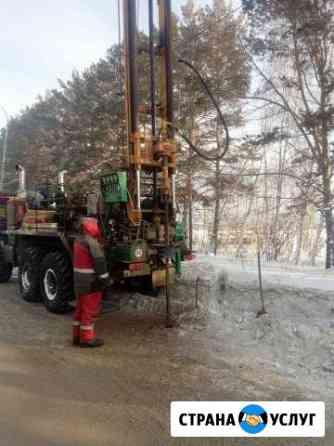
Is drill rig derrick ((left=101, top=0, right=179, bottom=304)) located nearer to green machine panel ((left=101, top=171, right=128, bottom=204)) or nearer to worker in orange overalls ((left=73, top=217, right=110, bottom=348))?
green machine panel ((left=101, top=171, right=128, bottom=204))

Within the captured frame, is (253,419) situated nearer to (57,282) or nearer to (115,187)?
(115,187)

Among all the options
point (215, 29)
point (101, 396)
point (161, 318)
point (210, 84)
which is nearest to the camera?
point (101, 396)

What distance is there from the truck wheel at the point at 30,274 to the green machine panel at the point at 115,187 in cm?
214

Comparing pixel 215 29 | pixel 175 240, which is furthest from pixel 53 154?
pixel 175 240

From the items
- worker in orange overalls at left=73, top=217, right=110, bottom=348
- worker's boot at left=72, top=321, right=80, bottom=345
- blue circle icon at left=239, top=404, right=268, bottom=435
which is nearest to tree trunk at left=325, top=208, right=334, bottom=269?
worker in orange overalls at left=73, top=217, right=110, bottom=348

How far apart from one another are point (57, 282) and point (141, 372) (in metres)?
3.00

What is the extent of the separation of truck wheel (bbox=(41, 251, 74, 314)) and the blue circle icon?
4081mm

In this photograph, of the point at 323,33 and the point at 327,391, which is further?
the point at 323,33

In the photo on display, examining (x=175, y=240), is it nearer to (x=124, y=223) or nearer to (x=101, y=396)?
(x=124, y=223)

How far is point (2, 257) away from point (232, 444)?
26.3ft

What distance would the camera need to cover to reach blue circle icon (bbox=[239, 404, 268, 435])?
312 cm

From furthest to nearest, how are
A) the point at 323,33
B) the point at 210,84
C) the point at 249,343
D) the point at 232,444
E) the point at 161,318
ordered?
the point at 210,84
the point at 323,33
the point at 161,318
the point at 249,343
the point at 232,444

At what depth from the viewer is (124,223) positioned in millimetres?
6469

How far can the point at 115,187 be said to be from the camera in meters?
6.33
